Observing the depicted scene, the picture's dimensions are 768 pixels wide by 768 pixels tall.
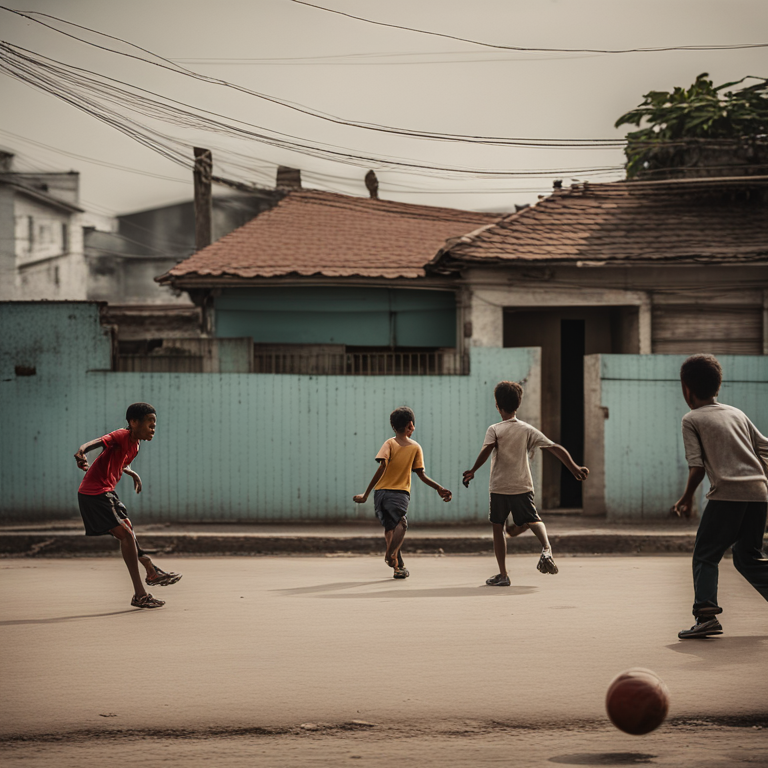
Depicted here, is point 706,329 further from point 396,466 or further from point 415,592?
point 415,592

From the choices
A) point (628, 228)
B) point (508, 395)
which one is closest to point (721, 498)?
point (508, 395)


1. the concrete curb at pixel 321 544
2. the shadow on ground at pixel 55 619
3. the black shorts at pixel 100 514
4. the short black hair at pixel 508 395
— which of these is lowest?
the concrete curb at pixel 321 544

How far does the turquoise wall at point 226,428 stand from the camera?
13133 millimetres

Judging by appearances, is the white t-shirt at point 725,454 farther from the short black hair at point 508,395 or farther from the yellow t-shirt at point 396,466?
the yellow t-shirt at point 396,466

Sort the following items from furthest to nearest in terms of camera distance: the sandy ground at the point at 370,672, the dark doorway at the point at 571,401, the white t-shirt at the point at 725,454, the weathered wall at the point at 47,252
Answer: the weathered wall at the point at 47,252
the dark doorway at the point at 571,401
the white t-shirt at the point at 725,454
the sandy ground at the point at 370,672

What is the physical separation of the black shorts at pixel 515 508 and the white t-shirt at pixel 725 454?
96.5 inches

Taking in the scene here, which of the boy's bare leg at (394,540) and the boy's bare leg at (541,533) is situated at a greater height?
the boy's bare leg at (541,533)

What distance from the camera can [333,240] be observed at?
18.9m

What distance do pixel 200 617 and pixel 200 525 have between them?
6051mm

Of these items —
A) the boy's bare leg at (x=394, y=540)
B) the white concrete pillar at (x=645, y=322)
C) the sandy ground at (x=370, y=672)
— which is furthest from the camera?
the white concrete pillar at (x=645, y=322)

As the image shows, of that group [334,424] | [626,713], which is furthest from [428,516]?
[626,713]

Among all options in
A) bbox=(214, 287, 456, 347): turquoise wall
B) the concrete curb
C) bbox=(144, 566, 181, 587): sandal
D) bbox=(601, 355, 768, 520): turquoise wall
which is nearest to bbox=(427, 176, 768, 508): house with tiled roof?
bbox=(601, 355, 768, 520): turquoise wall

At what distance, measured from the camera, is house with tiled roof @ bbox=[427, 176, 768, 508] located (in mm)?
14328

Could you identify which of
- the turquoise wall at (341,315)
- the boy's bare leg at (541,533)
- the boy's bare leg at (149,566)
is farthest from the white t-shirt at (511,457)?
the turquoise wall at (341,315)
